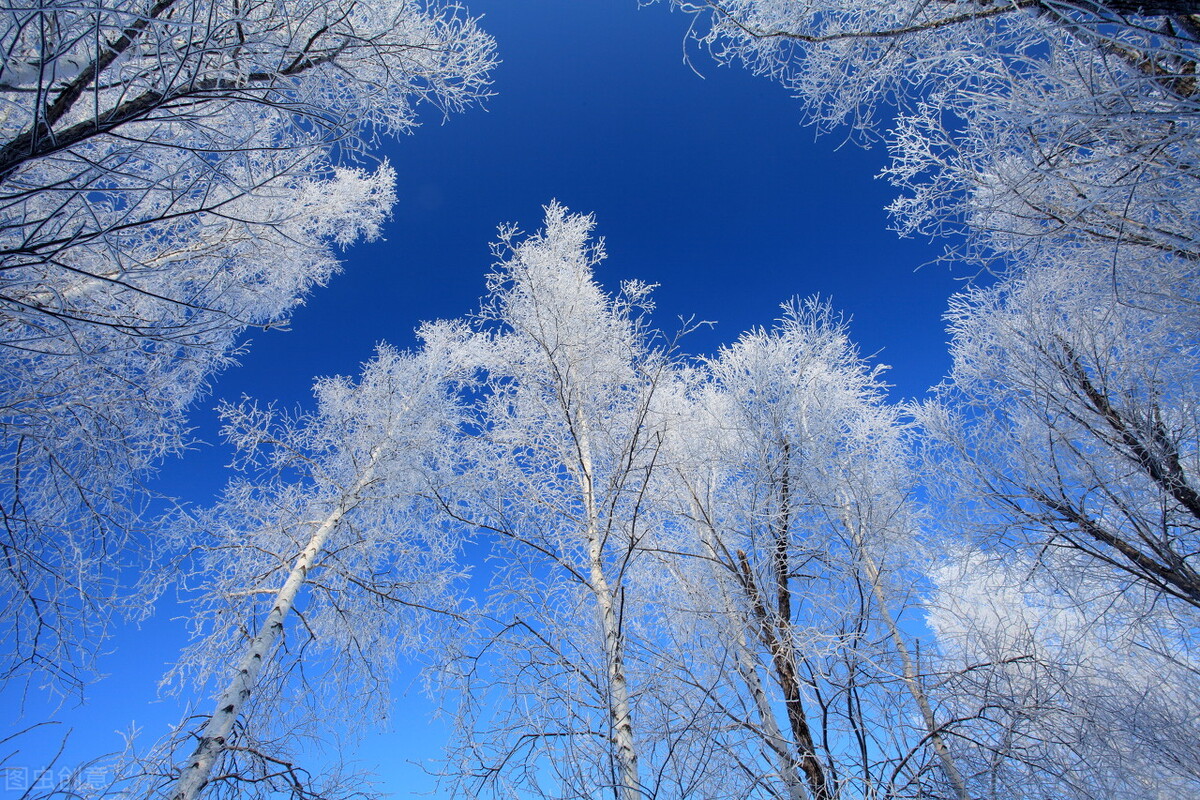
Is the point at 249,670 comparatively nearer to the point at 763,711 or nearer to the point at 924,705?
the point at 763,711

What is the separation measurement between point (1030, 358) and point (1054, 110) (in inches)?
130

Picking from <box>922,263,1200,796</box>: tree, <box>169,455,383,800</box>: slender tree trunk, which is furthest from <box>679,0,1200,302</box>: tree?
<box>169,455,383,800</box>: slender tree trunk

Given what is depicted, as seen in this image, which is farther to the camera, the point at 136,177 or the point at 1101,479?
the point at 1101,479

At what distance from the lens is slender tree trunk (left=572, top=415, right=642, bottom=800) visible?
7.76 ft

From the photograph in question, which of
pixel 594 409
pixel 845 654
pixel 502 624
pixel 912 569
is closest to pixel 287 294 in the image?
pixel 594 409

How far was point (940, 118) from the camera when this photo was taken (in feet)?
12.7

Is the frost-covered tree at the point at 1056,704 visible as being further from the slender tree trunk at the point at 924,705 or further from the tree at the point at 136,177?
the tree at the point at 136,177

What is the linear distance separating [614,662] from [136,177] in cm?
262

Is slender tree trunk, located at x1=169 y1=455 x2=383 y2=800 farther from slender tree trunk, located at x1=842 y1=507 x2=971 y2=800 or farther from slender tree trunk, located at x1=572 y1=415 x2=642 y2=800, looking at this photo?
slender tree trunk, located at x1=842 y1=507 x2=971 y2=800

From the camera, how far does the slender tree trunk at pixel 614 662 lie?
7.76 ft

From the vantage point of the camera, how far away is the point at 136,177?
4.29ft

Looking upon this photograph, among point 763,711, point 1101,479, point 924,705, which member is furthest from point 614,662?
point 1101,479

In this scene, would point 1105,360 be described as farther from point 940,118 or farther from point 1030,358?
point 940,118

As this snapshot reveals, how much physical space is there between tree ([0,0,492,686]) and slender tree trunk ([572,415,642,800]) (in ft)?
6.96
